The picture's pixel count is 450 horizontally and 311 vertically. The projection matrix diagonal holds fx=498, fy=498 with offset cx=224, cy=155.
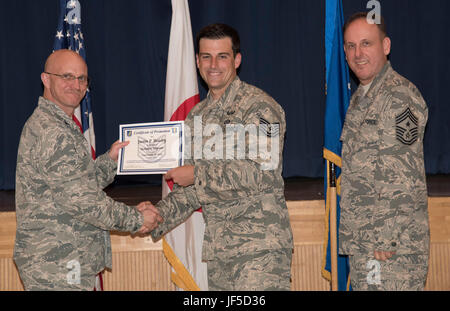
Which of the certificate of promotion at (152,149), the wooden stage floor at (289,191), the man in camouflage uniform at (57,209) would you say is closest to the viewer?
the man in camouflage uniform at (57,209)

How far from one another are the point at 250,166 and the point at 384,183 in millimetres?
693

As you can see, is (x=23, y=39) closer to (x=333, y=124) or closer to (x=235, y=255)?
(x=333, y=124)

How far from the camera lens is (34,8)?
5.89 metres

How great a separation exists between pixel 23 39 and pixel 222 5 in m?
2.40

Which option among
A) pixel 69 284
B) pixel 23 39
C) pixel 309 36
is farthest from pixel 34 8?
pixel 69 284

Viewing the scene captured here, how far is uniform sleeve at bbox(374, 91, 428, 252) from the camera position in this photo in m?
2.53

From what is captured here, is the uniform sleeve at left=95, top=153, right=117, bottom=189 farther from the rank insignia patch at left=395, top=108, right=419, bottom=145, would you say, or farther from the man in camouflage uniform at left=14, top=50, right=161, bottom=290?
the rank insignia patch at left=395, top=108, right=419, bottom=145

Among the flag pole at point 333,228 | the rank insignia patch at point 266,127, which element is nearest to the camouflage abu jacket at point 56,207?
the rank insignia patch at point 266,127

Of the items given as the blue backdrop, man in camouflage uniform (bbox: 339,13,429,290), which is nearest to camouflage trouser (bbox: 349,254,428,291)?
man in camouflage uniform (bbox: 339,13,429,290)

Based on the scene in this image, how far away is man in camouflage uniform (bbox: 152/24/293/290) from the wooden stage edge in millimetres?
1096

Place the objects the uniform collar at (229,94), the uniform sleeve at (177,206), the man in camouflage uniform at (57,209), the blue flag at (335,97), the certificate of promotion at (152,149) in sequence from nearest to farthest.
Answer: the man in camouflage uniform at (57,209)
the uniform collar at (229,94)
the certificate of promotion at (152,149)
the uniform sleeve at (177,206)
the blue flag at (335,97)

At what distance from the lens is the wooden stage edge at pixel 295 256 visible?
11.9ft

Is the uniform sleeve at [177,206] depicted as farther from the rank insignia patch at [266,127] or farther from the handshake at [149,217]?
the rank insignia patch at [266,127]

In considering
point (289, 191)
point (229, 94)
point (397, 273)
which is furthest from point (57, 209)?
point (289, 191)
